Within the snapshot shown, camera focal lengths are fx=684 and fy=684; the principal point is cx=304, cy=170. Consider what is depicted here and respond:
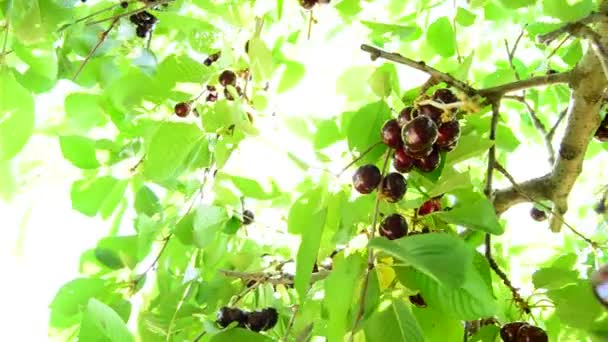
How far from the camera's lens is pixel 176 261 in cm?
171

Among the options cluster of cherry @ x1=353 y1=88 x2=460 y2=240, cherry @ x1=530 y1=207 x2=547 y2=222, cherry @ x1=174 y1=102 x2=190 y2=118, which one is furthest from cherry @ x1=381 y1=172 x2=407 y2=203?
cherry @ x1=530 y1=207 x2=547 y2=222

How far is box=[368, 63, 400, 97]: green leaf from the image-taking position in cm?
120

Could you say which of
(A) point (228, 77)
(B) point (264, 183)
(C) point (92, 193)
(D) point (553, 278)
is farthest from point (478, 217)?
(C) point (92, 193)

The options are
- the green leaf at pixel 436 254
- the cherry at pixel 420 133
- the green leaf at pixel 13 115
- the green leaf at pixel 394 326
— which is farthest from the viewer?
the green leaf at pixel 13 115

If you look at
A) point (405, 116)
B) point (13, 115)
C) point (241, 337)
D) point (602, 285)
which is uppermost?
point (405, 116)

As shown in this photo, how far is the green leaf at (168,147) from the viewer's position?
4.19ft

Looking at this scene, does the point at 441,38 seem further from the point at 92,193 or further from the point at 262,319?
the point at 92,193

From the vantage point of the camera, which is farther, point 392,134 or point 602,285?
point 392,134

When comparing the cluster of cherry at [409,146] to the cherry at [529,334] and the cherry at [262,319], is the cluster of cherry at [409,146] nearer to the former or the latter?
the cherry at [529,334]

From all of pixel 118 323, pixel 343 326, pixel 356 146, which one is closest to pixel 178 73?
pixel 356 146

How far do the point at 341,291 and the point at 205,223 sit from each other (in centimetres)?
51

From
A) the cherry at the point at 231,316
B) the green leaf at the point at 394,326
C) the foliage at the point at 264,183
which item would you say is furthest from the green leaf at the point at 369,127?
the cherry at the point at 231,316

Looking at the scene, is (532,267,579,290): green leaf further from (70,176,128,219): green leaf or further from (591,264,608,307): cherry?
(70,176,128,219): green leaf

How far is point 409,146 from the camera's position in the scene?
1.06 meters
